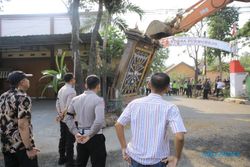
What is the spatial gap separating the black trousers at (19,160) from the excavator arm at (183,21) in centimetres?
984

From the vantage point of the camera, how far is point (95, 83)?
15.3 feet

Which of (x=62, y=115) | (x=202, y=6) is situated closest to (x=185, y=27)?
(x=202, y=6)

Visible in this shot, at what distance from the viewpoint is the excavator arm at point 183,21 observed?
12.9 meters

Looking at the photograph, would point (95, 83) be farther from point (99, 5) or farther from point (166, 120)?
point (99, 5)

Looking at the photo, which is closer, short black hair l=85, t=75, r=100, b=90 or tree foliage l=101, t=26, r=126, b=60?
short black hair l=85, t=75, r=100, b=90

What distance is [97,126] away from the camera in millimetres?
4551

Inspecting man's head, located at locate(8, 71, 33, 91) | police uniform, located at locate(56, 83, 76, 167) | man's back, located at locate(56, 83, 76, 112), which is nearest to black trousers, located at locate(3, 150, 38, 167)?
man's head, located at locate(8, 71, 33, 91)

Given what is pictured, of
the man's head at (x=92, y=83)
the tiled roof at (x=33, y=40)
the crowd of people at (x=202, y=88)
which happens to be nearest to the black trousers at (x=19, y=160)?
the man's head at (x=92, y=83)

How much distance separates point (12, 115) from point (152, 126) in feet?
6.01

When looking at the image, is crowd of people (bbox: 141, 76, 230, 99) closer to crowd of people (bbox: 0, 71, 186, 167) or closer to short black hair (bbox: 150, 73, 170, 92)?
crowd of people (bbox: 0, 71, 186, 167)

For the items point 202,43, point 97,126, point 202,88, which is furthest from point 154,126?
point 202,88

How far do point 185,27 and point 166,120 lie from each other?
10.6 meters

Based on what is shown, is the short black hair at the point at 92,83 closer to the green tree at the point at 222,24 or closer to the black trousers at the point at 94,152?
the black trousers at the point at 94,152

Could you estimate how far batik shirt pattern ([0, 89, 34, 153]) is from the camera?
13.5ft
